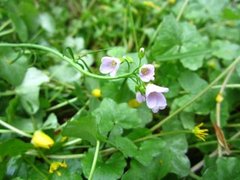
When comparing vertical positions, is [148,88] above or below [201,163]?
above

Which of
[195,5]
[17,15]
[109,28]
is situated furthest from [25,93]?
[195,5]

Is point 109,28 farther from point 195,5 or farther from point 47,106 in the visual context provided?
point 47,106

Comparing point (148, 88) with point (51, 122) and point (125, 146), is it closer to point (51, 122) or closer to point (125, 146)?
point (125, 146)

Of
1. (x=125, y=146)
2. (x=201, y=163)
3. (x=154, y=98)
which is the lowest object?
(x=201, y=163)

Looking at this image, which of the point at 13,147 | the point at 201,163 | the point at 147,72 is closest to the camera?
the point at 147,72

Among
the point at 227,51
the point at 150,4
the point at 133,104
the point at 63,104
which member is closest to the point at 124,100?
the point at 133,104

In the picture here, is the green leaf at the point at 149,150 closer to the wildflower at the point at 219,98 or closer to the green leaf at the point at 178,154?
the green leaf at the point at 178,154

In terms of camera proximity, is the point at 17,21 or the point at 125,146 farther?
the point at 17,21
